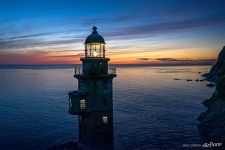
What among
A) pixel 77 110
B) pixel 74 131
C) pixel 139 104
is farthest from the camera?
pixel 139 104

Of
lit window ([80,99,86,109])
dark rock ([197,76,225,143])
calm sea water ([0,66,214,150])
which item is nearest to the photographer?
lit window ([80,99,86,109])

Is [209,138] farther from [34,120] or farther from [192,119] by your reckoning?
[34,120]

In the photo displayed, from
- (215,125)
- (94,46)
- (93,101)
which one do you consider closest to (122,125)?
(215,125)

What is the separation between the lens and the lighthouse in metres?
25.7

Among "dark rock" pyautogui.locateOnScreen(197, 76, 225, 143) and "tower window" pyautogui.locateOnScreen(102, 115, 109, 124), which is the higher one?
"tower window" pyautogui.locateOnScreen(102, 115, 109, 124)

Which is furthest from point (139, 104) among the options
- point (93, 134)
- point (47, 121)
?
point (93, 134)

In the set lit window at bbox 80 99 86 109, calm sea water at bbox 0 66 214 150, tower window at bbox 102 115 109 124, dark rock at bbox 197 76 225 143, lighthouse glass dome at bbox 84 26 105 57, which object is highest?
lighthouse glass dome at bbox 84 26 105 57

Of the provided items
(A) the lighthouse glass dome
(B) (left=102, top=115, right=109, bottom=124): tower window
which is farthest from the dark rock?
(A) the lighthouse glass dome

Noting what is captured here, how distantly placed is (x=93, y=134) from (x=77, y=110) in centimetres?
278

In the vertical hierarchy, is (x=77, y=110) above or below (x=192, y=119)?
above

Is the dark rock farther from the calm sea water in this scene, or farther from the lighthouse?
the lighthouse

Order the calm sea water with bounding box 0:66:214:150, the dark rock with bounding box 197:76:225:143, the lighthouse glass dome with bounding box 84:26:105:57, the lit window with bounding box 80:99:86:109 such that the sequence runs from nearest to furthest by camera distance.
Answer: the lit window with bounding box 80:99:86:109 → the lighthouse glass dome with bounding box 84:26:105:57 → the dark rock with bounding box 197:76:225:143 → the calm sea water with bounding box 0:66:214:150

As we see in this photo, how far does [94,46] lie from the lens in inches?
1038

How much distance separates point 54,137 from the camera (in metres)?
51.5
